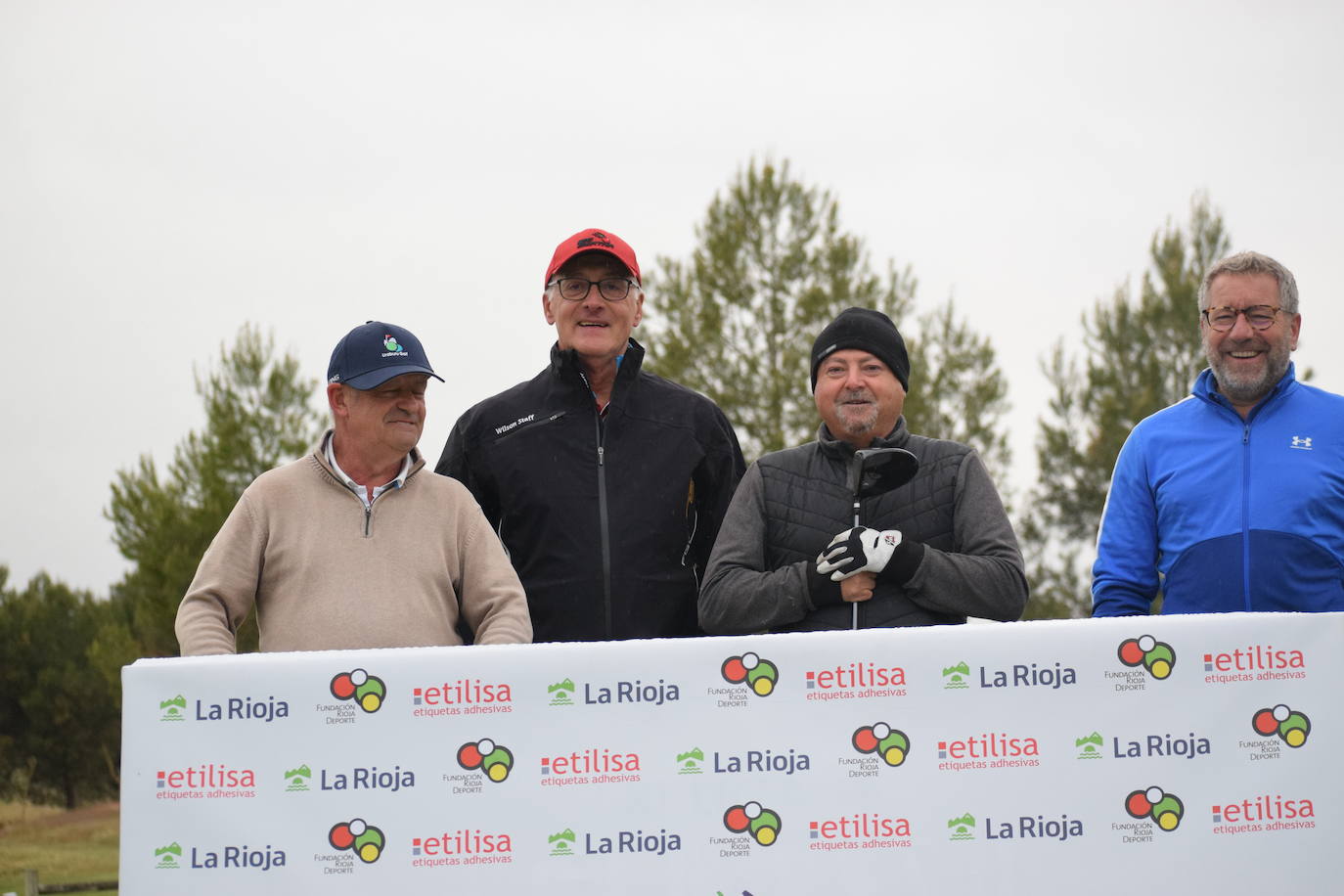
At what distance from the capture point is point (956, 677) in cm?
338

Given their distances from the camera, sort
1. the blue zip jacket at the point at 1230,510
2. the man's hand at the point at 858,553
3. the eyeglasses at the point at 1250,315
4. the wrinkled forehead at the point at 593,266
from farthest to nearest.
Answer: the wrinkled forehead at the point at 593,266
the eyeglasses at the point at 1250,315
the blue zip jacket at the point at 1230,510
the man's hand at the point at 858,553

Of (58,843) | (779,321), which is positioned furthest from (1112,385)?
(58,843)

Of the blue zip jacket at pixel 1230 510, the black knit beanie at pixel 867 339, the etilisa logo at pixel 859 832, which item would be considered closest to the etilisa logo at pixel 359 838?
the etilisa logo at pixel 859 832

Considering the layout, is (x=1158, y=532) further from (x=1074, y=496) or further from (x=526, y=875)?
(x=1074, y=496)

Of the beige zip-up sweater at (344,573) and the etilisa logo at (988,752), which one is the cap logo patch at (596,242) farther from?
the etilisa logo at (988,752)

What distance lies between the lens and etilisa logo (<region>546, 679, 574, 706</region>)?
3.39 metres

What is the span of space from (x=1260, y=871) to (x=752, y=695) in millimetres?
1319

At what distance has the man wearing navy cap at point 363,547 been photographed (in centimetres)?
395

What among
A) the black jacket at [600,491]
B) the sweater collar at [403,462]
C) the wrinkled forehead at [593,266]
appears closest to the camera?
the sweater collar at [403,462]

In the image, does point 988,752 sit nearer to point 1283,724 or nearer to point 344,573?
point 1283,724

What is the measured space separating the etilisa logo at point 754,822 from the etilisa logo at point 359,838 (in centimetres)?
87

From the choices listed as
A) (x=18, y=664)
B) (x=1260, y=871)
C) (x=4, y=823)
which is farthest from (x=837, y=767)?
(x=18, y=664)

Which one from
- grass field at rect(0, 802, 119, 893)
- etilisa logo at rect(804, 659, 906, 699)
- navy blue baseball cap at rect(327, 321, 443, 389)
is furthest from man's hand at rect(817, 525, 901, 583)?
grass field at rect(0, 802, 119, 893)

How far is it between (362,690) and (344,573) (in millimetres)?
648
